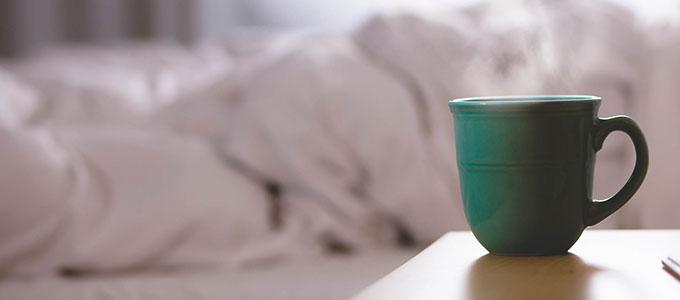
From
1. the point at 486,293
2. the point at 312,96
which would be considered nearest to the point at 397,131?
the point at 312,96

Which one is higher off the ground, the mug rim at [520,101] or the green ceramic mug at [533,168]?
the mug rim at [520,101]

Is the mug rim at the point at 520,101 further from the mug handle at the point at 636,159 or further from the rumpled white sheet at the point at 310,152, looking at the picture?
the rumpled white sheet at the point at 310,152

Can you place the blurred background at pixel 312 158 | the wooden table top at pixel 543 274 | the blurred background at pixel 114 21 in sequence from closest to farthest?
1. the wooden table top at pixel 543 274
2. the blurred background at pixel 312 158
3. the blurred background at pixel 114 21

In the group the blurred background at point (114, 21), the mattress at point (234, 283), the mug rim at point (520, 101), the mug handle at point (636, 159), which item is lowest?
the mattress at point (234, 283)

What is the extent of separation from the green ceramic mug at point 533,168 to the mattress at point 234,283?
23.8 inches

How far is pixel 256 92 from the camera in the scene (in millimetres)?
1479

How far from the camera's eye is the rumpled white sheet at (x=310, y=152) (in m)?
1.31

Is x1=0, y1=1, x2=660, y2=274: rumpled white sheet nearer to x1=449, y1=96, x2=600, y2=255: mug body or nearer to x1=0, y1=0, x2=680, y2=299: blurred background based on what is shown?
x1=0, y1=0, x2=680, y2=299: blurred background

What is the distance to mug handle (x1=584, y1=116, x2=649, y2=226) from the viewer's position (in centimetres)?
54

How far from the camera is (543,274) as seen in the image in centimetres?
49

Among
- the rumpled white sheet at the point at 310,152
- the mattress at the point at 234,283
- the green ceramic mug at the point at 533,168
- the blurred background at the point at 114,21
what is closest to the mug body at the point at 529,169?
the green ceramic mug at the point at 533,168

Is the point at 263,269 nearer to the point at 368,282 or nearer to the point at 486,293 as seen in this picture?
the point at 368,282

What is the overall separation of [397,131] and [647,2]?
95 centimetres

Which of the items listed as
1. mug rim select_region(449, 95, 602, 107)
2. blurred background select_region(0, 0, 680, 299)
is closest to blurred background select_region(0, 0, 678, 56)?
blurred background select_region(0, 0, 680, 299)
